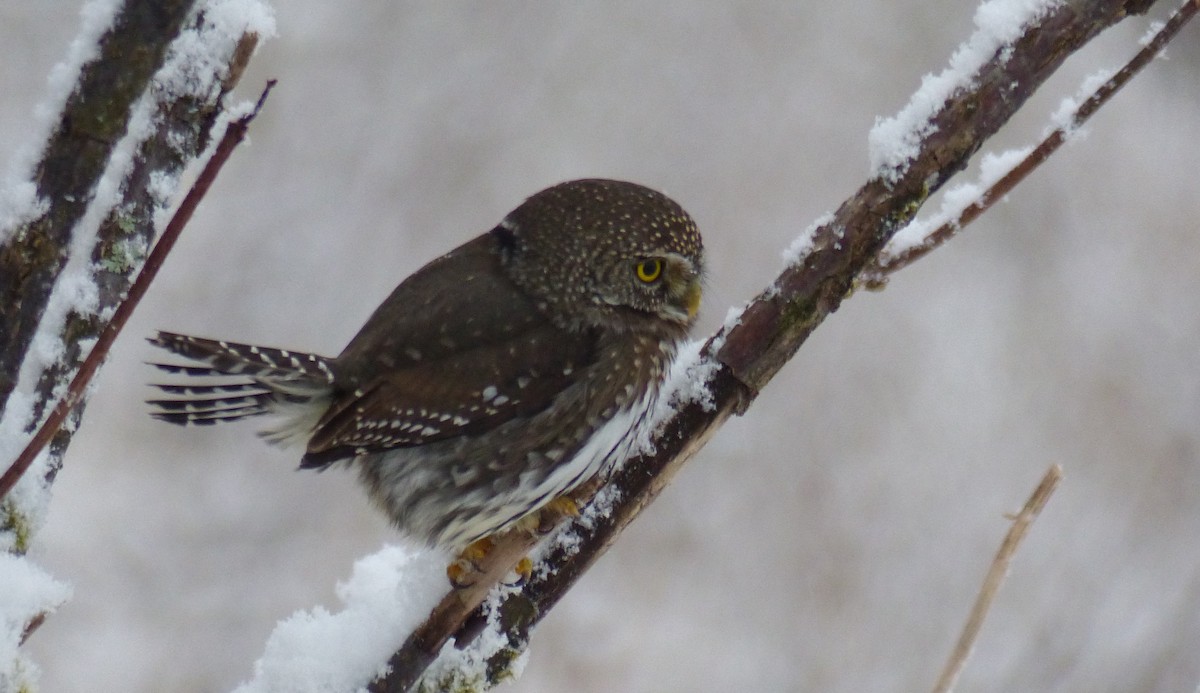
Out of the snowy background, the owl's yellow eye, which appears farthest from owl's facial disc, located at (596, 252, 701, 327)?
the snowy background

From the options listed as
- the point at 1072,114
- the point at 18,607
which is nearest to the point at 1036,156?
the point at 1072,114

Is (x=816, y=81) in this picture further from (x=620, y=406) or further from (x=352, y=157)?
(x=620, y=406)

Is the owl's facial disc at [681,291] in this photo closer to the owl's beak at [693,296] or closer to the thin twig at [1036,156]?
the owl's beak at [693,296]

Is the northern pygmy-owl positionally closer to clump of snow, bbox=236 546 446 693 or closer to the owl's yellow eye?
the owl's yellow eye

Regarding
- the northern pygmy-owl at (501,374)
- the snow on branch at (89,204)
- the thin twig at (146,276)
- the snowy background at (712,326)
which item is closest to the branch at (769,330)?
the northern pygmy-owl at (501,374)

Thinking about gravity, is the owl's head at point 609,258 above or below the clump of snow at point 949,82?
below

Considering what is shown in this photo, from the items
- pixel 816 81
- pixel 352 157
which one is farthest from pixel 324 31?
pixel 816 81

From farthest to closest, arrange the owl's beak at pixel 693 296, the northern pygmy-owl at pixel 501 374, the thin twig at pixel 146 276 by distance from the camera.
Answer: the owl's beak at pixel 693 296, the northern pygmy-owl at pixel 501 374, the thin twig at pixel 146 276
